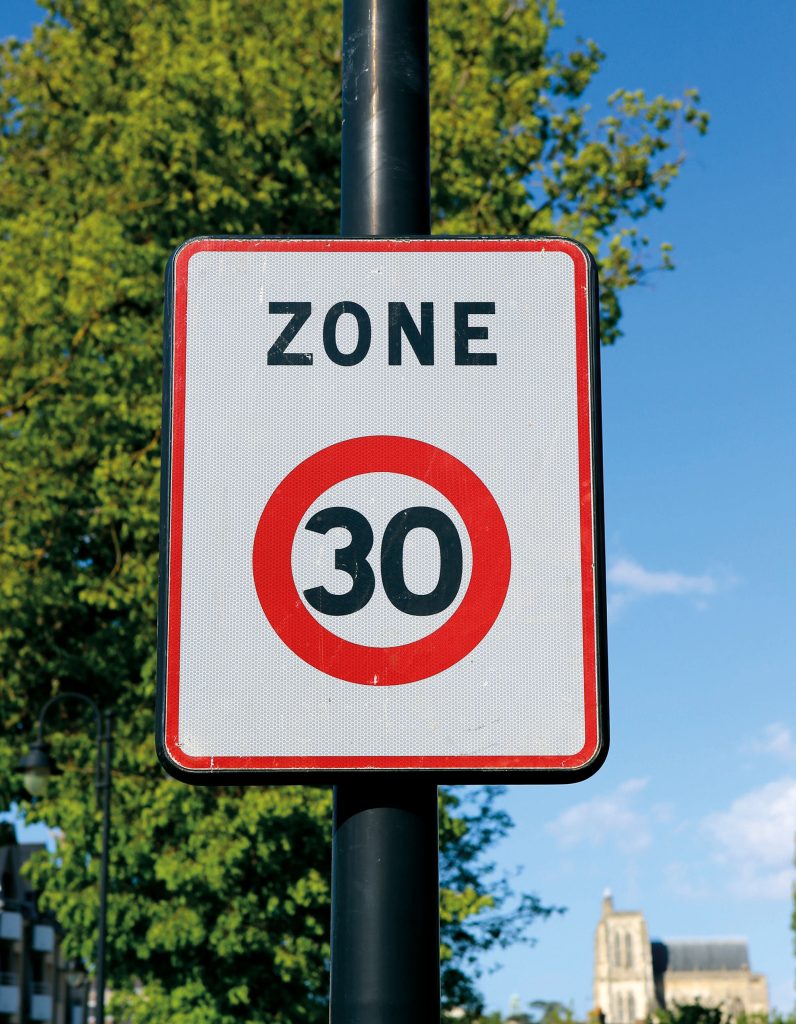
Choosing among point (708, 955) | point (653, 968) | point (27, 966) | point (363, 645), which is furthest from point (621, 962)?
point (363, 645)

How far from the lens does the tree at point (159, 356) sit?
57.7ft

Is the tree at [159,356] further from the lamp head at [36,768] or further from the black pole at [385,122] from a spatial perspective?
the black pole at [385,122]

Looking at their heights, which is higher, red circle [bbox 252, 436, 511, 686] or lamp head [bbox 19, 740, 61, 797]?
lamp head [bbox 19, 740, 61, 797]

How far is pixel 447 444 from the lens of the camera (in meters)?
2.39

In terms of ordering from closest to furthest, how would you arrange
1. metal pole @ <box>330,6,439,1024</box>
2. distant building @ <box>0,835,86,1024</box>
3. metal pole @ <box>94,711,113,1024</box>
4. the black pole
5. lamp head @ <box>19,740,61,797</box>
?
1. metal pole @ <box>330,6,439,1024</box>
2. the black pole
3. metal pole @ <box>94,711,113,1024</box>
4. lamp head @ <box>19,740,61,797</box>
5. distant building @ <box>0,835,86,1024</box>

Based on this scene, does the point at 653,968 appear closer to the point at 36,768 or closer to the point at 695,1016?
the point at 695,1016

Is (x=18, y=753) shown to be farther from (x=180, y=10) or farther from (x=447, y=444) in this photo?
(x=447, y=444)

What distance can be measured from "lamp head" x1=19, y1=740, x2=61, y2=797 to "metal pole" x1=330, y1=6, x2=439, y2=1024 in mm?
15770

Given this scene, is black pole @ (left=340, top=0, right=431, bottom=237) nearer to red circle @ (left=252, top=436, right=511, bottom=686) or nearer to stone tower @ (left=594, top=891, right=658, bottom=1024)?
red circle @ (left=252, top=436, right=511, bottom=686)

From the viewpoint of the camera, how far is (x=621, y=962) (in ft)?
581

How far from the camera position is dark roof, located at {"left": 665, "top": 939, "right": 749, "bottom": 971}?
17488 centimetres

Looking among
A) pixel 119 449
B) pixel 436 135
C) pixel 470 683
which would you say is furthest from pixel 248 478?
pixel 436 135

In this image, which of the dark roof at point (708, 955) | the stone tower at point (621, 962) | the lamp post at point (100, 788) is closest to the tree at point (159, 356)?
the lamp post at point (100, 788)

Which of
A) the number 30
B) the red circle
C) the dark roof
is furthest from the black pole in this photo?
the dark roof
